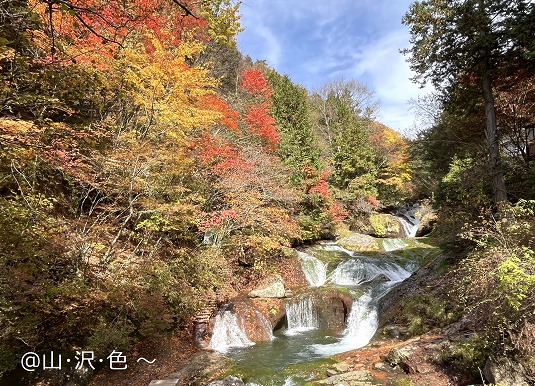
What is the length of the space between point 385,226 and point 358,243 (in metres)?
6.10

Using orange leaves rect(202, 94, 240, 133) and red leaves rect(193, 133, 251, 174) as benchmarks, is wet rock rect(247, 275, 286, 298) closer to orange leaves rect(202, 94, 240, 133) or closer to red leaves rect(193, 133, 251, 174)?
red leaves rect(193, 133, 251, 174)

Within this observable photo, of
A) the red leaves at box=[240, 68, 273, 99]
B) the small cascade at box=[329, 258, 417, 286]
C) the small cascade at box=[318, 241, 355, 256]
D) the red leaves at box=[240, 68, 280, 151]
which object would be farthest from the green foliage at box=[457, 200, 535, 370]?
the red leaves at box=[240, 68, 273, 99]

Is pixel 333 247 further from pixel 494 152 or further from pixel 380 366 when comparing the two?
pixel 380 366

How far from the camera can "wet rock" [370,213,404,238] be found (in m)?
25.7

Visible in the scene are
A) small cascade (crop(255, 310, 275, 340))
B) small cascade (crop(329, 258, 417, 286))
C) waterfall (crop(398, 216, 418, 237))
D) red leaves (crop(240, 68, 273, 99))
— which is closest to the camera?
small cascade (crop(255, 310, 275, 340))

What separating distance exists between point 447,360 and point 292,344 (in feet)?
18.4

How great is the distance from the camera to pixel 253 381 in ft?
25.9

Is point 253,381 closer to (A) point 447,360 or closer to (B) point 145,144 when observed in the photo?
(A) point 447,360

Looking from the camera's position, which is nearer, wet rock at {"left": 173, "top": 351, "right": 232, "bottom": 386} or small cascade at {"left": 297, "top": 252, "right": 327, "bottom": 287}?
wet rock at {"left": 173, "top": 351, "right": 232, "bottom": 386}

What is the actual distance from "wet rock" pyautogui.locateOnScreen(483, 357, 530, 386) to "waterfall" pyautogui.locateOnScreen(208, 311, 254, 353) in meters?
7.90

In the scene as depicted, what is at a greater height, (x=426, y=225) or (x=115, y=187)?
(x=115, y=187)

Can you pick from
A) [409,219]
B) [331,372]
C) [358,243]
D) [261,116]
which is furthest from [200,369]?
[409,219]

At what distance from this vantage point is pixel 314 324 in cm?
1338

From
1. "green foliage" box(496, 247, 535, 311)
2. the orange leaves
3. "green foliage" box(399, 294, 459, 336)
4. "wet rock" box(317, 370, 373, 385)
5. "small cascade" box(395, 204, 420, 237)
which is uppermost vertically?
the orange leaves
